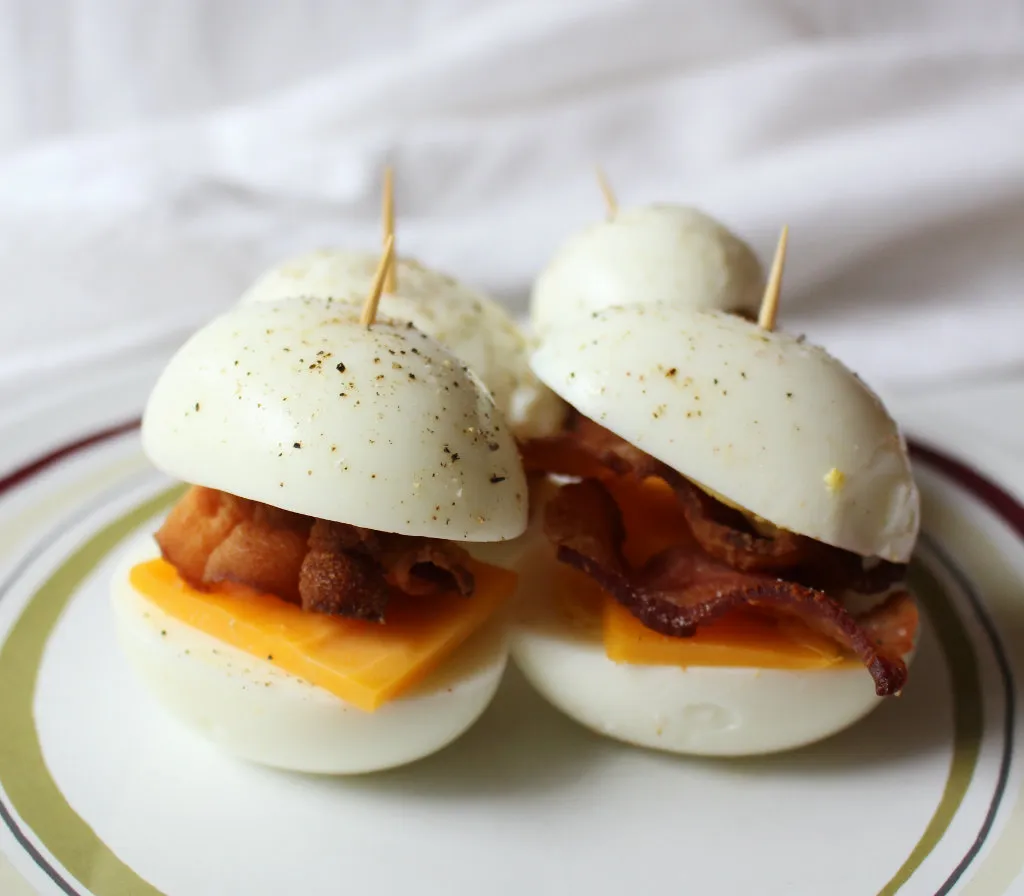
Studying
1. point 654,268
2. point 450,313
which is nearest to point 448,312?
point 450,313

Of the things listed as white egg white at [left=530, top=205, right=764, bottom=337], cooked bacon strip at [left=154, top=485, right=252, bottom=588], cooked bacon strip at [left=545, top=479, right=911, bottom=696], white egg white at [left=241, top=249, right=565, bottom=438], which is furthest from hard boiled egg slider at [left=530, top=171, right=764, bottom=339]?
cooked bacon strip at [left=154, top=485, right=252, bottom=588]

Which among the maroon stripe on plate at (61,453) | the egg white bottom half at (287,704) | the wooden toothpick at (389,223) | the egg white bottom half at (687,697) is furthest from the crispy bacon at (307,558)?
the maroon stripe on plate at (61,453)

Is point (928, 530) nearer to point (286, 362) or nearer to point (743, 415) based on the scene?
point (743, 415)

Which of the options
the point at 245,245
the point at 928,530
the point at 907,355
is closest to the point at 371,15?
the point at 245,245

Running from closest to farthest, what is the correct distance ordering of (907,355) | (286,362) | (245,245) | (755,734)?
(286,362)
(755,734)
(907,355)
(245,245)

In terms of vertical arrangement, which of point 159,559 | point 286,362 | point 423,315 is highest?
point 286,362

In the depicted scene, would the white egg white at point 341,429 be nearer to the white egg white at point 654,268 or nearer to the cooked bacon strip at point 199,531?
the cooked bacon strip at point 199,531
